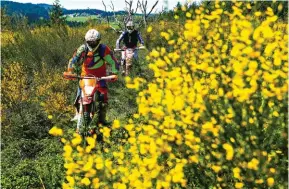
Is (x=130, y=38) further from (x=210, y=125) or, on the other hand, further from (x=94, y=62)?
(x=210, y=125)

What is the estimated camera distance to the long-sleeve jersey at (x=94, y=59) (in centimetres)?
571

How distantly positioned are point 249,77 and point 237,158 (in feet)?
1.76

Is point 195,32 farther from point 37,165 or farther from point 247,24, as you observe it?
point 37,165

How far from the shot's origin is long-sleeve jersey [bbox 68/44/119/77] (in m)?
5.71

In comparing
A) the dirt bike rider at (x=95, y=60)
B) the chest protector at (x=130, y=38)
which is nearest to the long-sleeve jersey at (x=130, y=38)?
the chest protector at (x=130, y=38)

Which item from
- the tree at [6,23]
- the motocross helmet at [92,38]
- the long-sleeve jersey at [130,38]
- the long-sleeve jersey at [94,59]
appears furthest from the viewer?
the tree at [6,23]

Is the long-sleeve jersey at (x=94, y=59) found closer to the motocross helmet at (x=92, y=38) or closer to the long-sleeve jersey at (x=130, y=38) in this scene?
the motocross helmet at (x=92, y=38)

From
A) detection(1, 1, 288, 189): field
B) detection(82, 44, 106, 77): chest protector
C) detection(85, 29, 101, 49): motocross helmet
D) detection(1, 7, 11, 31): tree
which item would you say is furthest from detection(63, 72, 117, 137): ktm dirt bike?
detection(1, 7, 11, 31): tree

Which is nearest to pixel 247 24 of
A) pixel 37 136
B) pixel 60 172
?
pixel 60 172

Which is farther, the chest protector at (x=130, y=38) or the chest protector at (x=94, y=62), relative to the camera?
the chest protector at (x=130, y=38)

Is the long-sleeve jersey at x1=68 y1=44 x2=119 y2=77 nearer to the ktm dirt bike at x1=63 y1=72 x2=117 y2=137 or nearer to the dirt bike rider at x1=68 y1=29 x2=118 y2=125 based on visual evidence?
the dirt bike rider at x1=68 y1=29 x2=118 y2=125

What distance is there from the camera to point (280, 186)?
9.04 feet

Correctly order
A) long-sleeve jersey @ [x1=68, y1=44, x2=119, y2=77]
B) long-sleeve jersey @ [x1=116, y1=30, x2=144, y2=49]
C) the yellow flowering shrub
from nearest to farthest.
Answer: the yellow flowering shrub < long-sleeve jersey @ [x1=68, y1=44, x2=119, y2=77] < long-sleeve jersey @ [x1=116, y1=30, x2=144, y2=49]

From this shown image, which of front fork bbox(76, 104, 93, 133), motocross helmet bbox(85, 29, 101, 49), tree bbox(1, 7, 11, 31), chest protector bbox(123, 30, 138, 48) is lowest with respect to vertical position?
front fork bbox(76, 104, 93, 133)
